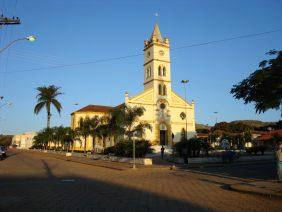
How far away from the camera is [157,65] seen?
204 feet

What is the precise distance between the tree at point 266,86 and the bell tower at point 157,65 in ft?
136

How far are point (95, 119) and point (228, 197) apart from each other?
137 ft

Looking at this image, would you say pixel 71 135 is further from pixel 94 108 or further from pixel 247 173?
pixel 247 173

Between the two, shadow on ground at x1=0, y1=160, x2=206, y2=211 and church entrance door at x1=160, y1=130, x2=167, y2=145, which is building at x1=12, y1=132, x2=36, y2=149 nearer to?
church entrance door at x1=160, y1=130, x2=167, y2=145

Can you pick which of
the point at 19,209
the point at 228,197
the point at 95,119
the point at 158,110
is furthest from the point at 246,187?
the point at 158,110

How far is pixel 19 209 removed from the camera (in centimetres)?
906

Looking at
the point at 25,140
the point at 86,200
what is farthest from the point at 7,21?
the point at 25,140

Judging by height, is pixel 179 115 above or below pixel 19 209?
above

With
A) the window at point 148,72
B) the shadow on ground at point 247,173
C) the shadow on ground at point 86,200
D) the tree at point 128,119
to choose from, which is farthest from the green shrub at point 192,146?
the window at point 148,72

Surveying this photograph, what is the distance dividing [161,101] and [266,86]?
4372cm

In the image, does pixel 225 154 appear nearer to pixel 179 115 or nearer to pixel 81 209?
pixel 81 209

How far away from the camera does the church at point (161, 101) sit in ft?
194

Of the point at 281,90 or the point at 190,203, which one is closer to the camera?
the point at 190,203

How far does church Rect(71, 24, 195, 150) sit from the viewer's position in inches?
2327
